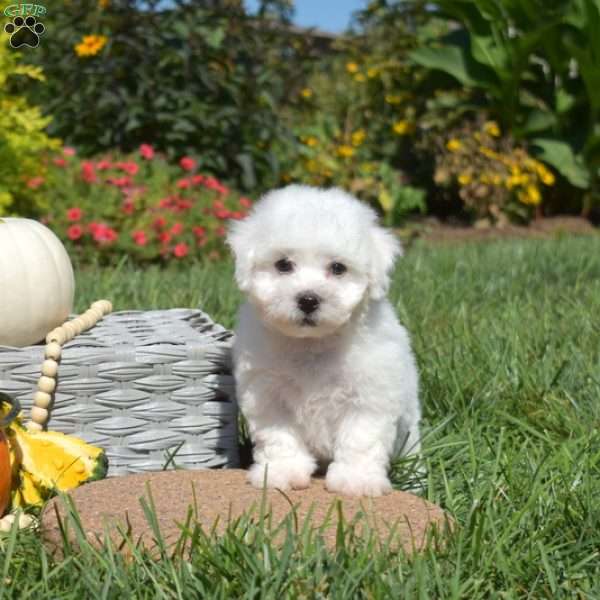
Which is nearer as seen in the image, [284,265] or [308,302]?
[308,302]

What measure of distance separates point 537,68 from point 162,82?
3767 mm

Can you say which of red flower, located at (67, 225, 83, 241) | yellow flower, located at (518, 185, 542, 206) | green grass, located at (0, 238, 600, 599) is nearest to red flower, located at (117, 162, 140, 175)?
red flower, located at (67, 225, 83, 241)

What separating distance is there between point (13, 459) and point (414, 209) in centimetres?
720

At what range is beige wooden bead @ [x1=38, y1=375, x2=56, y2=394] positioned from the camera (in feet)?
9.98

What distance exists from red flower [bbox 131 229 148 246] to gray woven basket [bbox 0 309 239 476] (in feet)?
10.9

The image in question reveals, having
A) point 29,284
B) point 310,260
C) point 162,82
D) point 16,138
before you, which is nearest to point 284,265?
point 310,260

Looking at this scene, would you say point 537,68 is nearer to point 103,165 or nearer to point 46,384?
point 103,165

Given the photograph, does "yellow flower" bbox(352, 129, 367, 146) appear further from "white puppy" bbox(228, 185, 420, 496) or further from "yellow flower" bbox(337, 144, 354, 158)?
"white puppy" bbox(228, 185, 420, 496)

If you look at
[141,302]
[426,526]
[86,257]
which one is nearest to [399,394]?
[426,526]

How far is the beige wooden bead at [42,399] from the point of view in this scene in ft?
10.0

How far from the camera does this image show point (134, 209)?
688 cm

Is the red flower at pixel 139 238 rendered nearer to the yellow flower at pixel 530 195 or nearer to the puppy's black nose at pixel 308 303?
the yellow flower at pixel 530 195

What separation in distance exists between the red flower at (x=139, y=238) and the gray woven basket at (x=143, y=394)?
333 cm

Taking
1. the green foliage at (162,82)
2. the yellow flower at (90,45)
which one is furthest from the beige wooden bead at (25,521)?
the yellow flower at (90,45)
